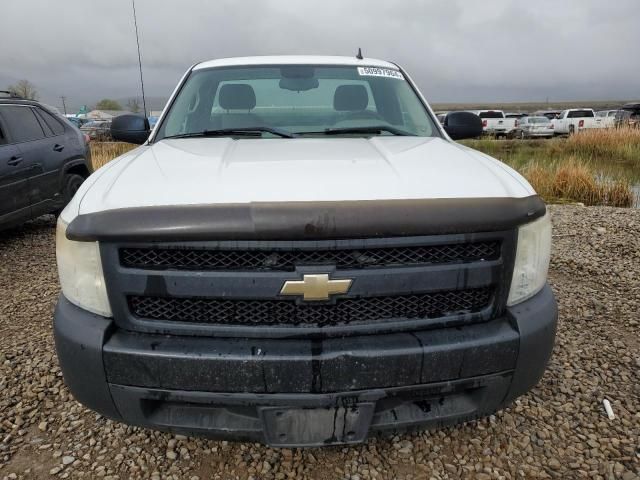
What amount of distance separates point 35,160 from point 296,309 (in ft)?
16.2

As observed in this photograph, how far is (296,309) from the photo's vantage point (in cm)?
154

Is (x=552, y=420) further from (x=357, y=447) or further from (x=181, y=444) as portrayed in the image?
(x=181, y=444)

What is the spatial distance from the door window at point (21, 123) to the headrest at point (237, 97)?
3446 millimetres

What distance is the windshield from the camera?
8.93ft

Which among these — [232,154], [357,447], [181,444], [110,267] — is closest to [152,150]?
[232,154]

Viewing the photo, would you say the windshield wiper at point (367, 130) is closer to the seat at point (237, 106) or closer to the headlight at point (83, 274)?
the seat at point (237, 106)

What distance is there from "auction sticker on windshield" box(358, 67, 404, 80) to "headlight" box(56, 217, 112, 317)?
7.12 ft

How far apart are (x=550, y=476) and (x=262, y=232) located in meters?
1.62

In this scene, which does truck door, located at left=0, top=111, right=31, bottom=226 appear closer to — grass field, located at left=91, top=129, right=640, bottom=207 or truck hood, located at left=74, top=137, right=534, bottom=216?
truck hood, located at left=74, top=137, right=534, bottom=216

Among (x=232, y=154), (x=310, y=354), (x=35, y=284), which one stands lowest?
(x=35, y=284)

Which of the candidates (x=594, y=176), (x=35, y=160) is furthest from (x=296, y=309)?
(x=594, y=176)

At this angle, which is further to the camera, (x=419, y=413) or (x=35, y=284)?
(x=35, y=284)

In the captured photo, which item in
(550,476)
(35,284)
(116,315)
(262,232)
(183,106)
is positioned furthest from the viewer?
(35,284)

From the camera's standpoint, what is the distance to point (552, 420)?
7.52 feet
